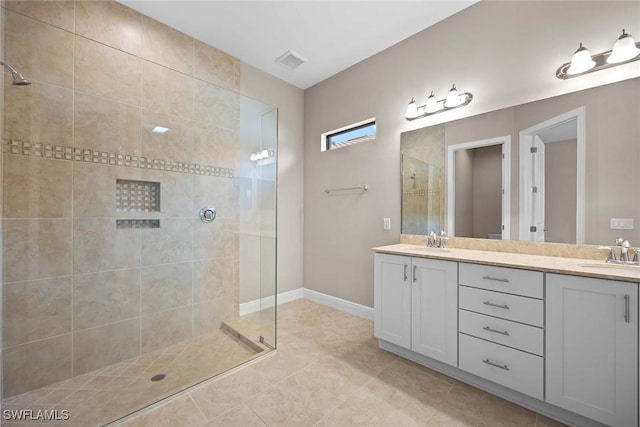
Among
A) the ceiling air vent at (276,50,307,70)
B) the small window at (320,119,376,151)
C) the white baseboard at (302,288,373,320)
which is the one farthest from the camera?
the small window at (320,119,376,151)

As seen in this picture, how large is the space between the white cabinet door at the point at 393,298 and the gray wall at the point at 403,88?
2.03 feet

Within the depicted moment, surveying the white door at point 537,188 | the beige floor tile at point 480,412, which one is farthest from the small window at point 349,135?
the beige floor tile at point 480,412

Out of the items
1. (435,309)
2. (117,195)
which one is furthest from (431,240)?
(117,195)

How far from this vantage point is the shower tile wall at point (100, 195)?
5.00ft

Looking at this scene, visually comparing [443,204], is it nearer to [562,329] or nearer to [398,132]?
[398,132]

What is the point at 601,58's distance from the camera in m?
1.60

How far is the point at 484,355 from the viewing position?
161 cm

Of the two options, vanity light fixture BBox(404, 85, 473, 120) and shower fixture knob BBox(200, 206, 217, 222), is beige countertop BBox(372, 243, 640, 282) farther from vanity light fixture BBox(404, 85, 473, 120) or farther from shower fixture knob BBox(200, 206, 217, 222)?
shower fixture knob BBox(200, 206, 217, 222)

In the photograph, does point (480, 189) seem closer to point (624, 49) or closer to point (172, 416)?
point (624, 49)

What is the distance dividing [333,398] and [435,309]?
896 mm

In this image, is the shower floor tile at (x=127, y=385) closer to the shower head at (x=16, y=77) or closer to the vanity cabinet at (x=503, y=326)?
the vanity cabinet at (x=503, y=326)

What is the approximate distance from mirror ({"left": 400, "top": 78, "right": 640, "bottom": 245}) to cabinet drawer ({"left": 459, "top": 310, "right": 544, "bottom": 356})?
0.70 meters

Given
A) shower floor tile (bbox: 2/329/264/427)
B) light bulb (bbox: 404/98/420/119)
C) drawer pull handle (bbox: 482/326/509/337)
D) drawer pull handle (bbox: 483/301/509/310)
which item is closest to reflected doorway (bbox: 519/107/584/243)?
drawer pull handle (bbox: 483/301/509/310)

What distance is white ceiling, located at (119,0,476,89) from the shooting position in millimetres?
2131
